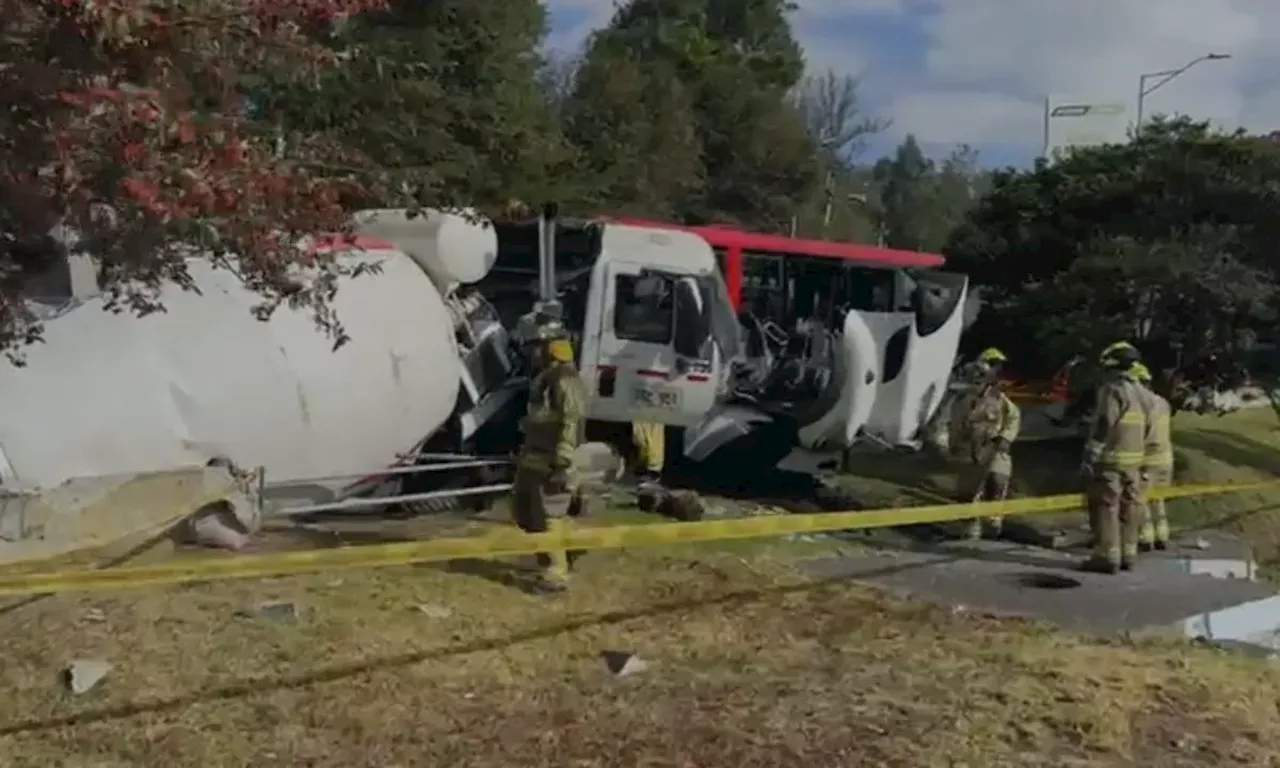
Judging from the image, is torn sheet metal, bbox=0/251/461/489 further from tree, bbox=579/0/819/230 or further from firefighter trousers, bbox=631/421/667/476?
tree, bbox=579/0/819/230

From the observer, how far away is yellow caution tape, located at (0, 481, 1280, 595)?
662 centimetres

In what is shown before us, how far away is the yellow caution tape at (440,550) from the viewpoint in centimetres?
662

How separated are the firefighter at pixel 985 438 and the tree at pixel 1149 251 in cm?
473

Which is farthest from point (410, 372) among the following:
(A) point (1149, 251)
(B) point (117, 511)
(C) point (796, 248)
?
(A) point (1149, 251)

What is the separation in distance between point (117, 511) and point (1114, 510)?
6.58 meters

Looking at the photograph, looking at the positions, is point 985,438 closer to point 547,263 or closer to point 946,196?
point 547,263

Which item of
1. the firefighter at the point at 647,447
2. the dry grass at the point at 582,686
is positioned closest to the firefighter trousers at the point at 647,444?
the firefighter at the point at 647,447

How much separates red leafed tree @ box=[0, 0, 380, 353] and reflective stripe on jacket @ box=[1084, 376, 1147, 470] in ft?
23.2

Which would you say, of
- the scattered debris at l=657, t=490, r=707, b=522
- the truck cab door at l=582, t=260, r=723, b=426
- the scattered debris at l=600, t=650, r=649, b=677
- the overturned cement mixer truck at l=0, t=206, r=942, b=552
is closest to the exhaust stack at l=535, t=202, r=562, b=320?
the overturned cement mixer truck at l=0, t=206, r=942, b=552

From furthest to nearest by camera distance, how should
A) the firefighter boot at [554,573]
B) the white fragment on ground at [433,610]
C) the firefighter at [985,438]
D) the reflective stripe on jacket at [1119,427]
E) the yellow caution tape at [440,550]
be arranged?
the firefighter at [985,438], the reflective stripe on jacket at [1119,427], the firefighter boot at [554,573], the white fragment on ground at [433,610], the yellow caution tape at [440,550]

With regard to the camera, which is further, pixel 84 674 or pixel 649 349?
pixel 649 349

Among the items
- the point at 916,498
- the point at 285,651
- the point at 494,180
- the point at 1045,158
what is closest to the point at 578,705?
the point at 285,651

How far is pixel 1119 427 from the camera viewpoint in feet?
36.8

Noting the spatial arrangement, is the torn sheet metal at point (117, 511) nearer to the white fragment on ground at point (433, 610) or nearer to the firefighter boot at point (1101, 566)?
the white fragment on ground at point (433, 610)
